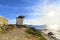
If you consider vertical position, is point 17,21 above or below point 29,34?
above

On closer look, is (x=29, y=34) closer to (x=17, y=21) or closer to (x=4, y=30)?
(x=4, y=30)

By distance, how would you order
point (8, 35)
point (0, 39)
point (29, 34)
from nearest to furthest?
point (0, 39)
point (8, 35)
point (29, 34)

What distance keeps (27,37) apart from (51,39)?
993 centimetres

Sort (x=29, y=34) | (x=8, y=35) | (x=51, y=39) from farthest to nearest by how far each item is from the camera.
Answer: (x=51, y=39), (x=29, y=34), (x=8, y=35)

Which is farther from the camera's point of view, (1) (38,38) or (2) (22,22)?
(2) (22,22)

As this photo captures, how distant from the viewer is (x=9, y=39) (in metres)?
28.6

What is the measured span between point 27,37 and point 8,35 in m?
3.16

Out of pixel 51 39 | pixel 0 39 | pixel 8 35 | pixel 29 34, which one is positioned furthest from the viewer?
pixel 51 39

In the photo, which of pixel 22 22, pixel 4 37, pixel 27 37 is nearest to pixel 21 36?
pixel 27 37

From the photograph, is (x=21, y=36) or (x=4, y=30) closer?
(x=21, y=36)

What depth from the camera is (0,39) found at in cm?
2809

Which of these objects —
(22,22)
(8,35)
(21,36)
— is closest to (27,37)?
(21,36)

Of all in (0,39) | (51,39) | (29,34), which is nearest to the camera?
(0,39)

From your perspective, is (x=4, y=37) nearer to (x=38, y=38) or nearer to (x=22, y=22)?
(x=38, y=38)
